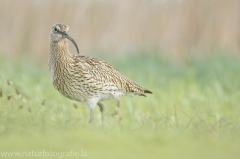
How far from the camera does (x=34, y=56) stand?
11.2 meters

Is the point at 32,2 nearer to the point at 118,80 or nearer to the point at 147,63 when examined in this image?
the point at 147,63

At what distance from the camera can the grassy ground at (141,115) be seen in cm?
321

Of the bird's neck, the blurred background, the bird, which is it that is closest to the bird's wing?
the bird

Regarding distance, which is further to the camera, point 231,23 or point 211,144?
point 231,23

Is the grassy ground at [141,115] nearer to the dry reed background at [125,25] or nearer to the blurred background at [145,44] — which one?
the blurred background at [145,44]

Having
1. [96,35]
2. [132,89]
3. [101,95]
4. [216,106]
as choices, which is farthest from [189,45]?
[101,95]

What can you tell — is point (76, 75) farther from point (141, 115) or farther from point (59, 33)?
point (141, 115)

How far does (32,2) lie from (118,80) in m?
5.43

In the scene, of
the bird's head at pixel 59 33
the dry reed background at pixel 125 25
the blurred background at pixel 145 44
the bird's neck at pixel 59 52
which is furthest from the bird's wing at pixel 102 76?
the dry reed background at pixel 125 25

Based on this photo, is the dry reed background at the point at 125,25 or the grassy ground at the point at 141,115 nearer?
the grassy ground at the point at 141,115

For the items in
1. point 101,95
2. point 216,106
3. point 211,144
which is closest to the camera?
point 211,144

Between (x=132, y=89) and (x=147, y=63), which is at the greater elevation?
(x=147, y=63)

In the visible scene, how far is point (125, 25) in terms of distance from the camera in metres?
11.5

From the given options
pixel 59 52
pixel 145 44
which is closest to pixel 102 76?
pixel 59 52
